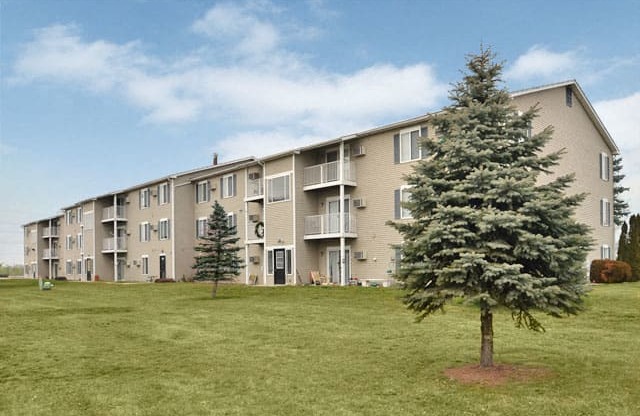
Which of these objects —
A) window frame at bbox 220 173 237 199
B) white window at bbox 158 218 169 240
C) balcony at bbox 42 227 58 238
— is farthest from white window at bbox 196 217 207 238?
balcony at bbox 42 227 58 238

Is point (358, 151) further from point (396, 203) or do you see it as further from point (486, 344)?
point (486, 344)

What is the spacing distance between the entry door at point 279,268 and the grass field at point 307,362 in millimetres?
13582

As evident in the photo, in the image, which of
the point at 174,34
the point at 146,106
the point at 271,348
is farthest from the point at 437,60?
the point at 146,106

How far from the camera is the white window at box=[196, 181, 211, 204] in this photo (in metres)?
43.2

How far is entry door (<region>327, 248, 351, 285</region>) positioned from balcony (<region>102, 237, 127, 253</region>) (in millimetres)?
26470

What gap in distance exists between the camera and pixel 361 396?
8594mm

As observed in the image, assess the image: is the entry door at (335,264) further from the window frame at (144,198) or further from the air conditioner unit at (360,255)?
the window frame at (144,198)

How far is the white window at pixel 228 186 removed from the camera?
131ft

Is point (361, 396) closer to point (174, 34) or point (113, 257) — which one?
point (174, 34)

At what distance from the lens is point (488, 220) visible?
8.68 metres

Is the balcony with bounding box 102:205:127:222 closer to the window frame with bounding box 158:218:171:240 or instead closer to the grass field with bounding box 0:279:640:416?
the window frame with bounding box 158:218:171:240

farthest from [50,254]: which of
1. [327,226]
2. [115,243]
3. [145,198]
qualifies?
[327,226]

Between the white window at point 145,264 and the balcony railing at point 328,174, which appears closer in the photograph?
the balcony railing at point 328,174

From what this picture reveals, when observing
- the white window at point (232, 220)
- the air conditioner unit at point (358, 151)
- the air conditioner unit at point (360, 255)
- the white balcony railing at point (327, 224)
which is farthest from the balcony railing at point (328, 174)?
the white window at point (232, 220)
